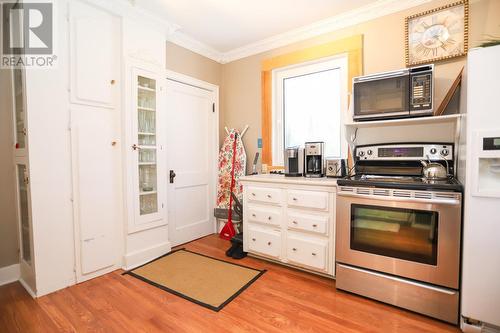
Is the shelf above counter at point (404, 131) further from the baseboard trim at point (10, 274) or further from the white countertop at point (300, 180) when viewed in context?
the baseboard trim at point (10, 274)

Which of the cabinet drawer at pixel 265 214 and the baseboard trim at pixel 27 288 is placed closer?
the baseboard trim at pixel 27 288

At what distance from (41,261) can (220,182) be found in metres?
1.99

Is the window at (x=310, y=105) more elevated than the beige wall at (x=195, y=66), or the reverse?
the beige wall at (x=195, y=66)

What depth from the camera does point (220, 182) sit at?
11.1 feet

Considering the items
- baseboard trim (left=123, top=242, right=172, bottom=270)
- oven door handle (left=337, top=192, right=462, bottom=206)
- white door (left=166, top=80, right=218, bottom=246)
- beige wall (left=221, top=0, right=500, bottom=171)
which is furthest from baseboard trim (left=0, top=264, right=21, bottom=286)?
oven door handle (left=337, top=192, right=462, bottom=206)

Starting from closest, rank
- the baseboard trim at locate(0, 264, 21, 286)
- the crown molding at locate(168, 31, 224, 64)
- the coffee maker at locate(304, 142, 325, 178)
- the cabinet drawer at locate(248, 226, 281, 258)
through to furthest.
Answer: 1. the baseboard trim at locate(0, 264, 21, 286)
2. the cabinet drawer at locate(248, 226, 281, 258)
3. the coffee maker at locate(304, 142, 325, 178)
4. the crown molding at locate(168, 31, 224, 64)

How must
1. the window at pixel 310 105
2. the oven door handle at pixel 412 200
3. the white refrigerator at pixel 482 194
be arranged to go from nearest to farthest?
the white refrigerator at pixel 482 194 → the oven door handle at pixel 412 200 → the window at pixel 310 105

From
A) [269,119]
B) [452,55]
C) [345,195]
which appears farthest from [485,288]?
[269,119]

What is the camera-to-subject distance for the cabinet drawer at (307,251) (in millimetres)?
2102

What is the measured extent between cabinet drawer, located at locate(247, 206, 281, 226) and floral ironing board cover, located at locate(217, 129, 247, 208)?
691mm

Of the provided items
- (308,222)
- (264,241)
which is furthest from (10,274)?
(308,222)

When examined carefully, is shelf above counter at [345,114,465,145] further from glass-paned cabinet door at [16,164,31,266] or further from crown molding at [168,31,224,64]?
glass-paned cabinet door at [16,164,31,266]

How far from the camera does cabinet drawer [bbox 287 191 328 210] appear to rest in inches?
82.4

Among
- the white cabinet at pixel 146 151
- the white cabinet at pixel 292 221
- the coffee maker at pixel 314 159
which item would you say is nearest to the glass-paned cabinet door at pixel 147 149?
the white cabinet at pixel 146 151
